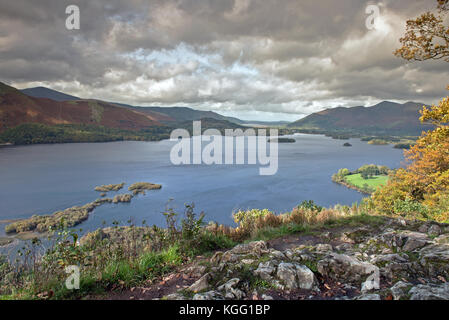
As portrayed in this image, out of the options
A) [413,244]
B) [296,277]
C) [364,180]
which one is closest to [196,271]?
[296,277]

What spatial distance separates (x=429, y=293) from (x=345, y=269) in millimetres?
1099

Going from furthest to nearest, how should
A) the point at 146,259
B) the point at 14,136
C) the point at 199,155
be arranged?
the point at 14,136
the point at 199,155
the point at 146,259

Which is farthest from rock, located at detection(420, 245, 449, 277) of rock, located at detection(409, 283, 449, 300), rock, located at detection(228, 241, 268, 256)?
rock, located at detection(228, 241, 268, 256)

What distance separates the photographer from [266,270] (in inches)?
137

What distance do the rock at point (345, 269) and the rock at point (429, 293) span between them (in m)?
0.67

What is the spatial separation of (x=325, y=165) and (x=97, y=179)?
90.5 meters

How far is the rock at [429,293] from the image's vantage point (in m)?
2.40

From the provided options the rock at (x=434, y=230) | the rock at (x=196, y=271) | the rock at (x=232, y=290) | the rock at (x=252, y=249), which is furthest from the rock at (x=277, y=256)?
the rock at (x=434, y=230)

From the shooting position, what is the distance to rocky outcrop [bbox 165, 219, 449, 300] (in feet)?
9.68

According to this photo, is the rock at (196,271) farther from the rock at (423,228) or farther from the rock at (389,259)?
the rock at (423,228)

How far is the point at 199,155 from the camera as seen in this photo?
11512 centimetres
